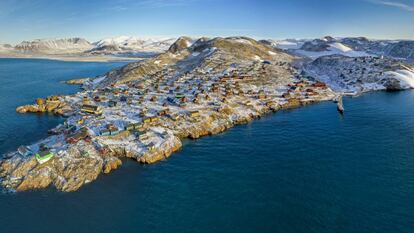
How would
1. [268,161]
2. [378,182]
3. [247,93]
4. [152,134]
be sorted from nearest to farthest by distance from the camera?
1. [378,182]
2. [268,161]
3. [152,134]
4. [247,93]

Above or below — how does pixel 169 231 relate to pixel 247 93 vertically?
below

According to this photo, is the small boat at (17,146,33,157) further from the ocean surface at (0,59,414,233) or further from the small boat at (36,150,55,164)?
the ocean surface at (0,59,414,233)

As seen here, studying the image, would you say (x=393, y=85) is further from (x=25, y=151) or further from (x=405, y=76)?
(x=25, y=151)

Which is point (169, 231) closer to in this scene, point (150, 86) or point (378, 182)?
point (378, 182)

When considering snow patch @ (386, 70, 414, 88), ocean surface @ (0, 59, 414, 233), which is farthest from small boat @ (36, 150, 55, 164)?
snow patch @ (386, 70, 414, 88)

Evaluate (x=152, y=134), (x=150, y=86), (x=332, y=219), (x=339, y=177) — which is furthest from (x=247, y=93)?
(x=332, y=219)

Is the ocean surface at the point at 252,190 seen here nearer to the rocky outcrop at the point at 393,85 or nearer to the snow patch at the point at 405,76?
the rocky outcrop at the point at 393,85
